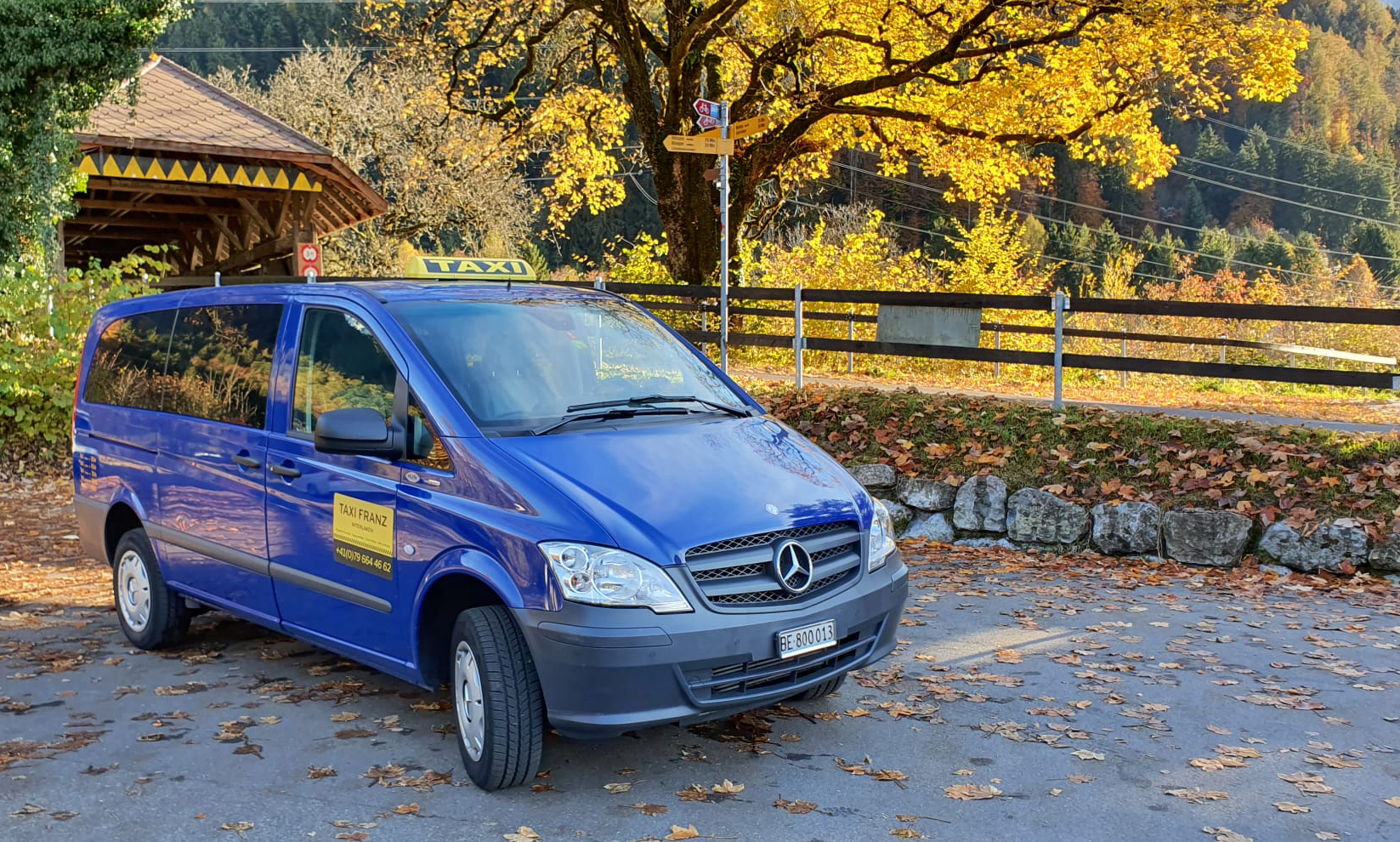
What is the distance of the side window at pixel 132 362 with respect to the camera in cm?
660

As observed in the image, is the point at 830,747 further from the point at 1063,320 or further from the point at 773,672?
the point at 1063,320

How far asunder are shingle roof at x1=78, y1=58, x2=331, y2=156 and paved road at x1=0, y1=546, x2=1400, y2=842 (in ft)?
48.0

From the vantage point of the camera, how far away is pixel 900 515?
991cm

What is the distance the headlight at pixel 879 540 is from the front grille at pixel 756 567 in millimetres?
231

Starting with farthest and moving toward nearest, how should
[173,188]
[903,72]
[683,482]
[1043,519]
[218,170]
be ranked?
[173,188], [218,170], [903,72], [1043,519], [683,482]

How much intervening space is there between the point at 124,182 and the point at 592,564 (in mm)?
22110

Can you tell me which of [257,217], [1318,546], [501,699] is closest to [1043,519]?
[1318,546]

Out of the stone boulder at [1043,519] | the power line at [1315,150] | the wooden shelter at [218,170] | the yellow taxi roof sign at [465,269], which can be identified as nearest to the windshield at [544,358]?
the yellow taxi roof sign at [465,269]

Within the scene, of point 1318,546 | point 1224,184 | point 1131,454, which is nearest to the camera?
point 1318,546

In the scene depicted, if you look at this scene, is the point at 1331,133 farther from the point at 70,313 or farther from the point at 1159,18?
the point at 70,313

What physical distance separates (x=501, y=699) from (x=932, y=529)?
6.00m

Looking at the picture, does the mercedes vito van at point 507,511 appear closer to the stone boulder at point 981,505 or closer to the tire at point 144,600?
the tire at point 144,600

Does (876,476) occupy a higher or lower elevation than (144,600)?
higher

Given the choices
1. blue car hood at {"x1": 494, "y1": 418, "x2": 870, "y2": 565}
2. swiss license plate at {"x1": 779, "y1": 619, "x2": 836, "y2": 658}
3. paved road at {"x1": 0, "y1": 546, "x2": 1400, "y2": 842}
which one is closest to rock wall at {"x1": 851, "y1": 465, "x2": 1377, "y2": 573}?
paved road at {"x1": 0, "y1": 546, "x2": 1400, "y2": 842}
